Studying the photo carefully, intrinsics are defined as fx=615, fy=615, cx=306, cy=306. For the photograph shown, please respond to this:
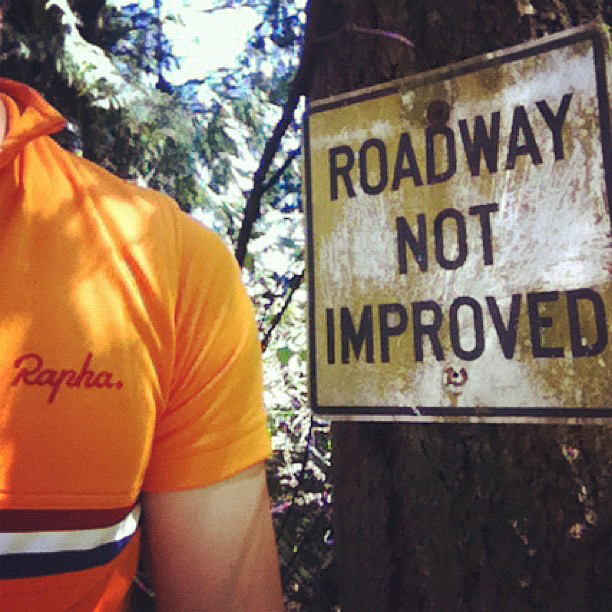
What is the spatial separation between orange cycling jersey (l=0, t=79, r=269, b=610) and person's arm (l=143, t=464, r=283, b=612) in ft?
0.11

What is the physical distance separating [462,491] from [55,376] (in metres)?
0.56

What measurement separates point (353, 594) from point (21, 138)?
32.8 inches

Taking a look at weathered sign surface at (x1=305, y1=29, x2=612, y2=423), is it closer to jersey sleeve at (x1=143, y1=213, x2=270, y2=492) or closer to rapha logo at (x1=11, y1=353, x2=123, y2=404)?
jersey sleeve at (x1=143, y1=213, x2=270, y2=492)

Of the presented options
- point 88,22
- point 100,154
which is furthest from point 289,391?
point 88,22

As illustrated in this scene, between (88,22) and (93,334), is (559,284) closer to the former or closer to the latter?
(93,334)

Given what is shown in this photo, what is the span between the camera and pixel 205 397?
98 centimetres

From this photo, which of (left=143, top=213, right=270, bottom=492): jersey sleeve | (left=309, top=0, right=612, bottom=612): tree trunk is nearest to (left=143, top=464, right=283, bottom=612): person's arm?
(left=143, top=213, right=270, bottom=492): jersey sleeve

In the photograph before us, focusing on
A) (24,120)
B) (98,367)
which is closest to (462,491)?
(98,367)

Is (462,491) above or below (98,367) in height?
below

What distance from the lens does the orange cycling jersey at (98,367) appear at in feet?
2.70

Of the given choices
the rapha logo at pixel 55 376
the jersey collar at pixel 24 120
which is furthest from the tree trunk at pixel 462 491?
the jersey collar at pixel 24 120

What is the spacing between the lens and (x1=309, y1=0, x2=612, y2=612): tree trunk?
73 cm

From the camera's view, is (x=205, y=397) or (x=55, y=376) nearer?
(x=55, y=376)

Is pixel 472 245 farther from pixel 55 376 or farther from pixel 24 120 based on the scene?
pixel 24 120
